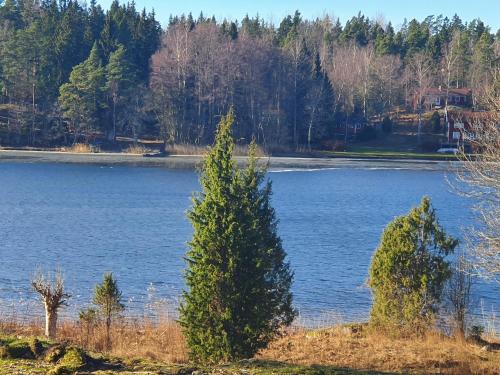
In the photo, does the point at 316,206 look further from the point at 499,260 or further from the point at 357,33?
the point at 357,33

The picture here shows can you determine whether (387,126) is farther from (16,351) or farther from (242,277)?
(16,351)

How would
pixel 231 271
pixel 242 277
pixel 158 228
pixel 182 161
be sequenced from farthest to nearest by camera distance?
pixel 182 161
pixel 158 228
pixel 242 277
pixel 231 271

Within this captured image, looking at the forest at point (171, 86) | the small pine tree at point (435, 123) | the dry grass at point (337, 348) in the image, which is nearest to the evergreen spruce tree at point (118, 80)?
the forest at point (171, 86)

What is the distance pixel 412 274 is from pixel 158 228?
22119 mm

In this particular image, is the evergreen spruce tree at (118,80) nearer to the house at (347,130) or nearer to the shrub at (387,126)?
the house at (347,130)

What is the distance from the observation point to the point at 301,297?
859 inches

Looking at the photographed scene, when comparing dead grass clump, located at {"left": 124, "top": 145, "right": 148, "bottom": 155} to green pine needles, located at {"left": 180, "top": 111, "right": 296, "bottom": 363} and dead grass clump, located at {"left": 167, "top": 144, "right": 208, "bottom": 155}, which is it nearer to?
dead grass clump, located at {"left": 167, "top": 144, "right": 208, "bottom": 155}

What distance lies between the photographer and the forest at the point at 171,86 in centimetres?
7900

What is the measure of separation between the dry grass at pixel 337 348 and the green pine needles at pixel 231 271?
1.76 ft

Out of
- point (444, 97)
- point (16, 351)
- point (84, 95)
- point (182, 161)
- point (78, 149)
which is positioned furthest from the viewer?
point (444, 97)

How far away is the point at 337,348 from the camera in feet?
41.4

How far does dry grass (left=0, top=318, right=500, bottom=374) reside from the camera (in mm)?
11164

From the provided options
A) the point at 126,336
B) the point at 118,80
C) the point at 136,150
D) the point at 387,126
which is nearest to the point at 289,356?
the point at 126,336

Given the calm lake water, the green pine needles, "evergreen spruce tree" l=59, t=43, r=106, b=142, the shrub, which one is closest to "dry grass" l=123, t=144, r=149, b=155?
"evergreen spruce tree" l=59, t=43, r=106, b=142
